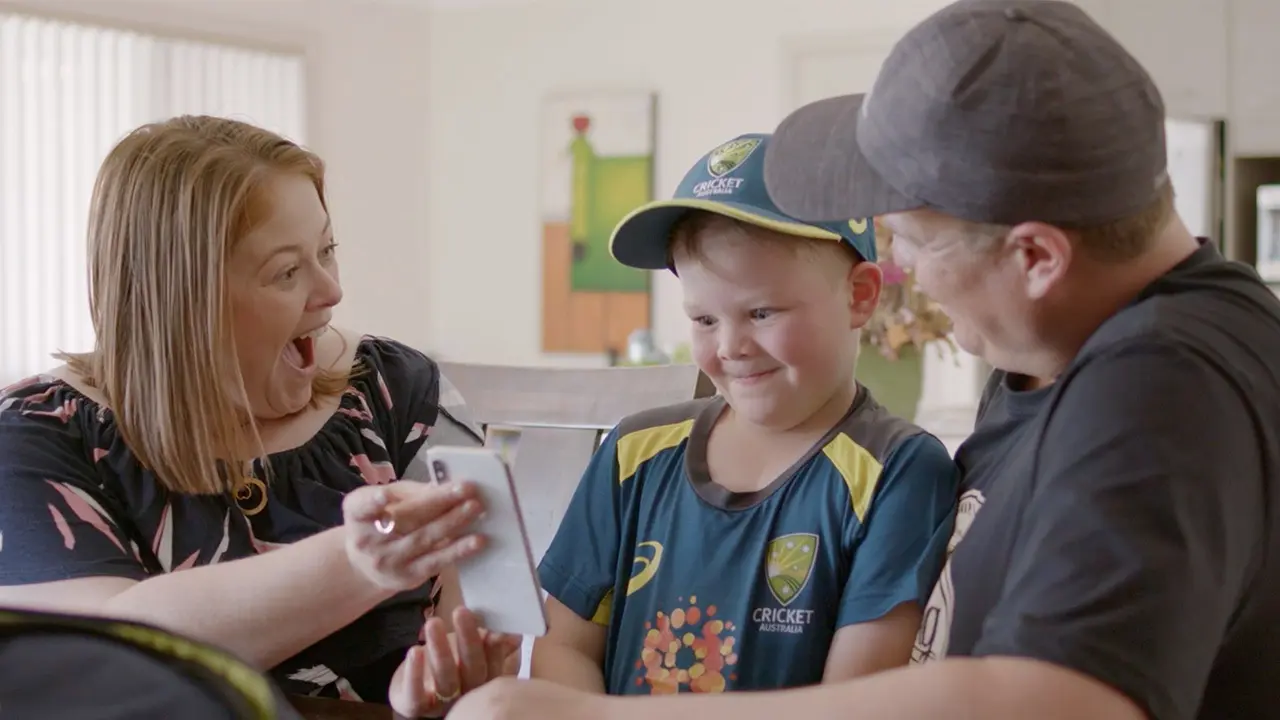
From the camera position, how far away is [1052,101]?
28.3 inches

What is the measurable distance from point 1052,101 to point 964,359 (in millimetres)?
4041

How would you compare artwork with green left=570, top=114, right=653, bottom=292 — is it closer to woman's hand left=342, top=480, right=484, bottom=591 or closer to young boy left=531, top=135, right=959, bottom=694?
young boy left=531, top=135, right=959, bottom=694

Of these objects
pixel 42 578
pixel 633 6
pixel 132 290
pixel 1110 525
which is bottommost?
pixel 42 578

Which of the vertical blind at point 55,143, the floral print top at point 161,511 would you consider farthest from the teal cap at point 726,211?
the vertical blind at point 55,143

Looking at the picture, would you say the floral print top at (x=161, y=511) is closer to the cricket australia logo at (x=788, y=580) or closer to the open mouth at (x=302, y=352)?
the open mouth at (x=302, y=352)

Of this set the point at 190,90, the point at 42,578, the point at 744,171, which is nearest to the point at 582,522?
the point at 744,171

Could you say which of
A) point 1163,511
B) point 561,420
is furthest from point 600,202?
point 1163,511

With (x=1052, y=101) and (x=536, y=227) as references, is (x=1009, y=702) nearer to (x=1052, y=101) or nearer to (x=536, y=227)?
(x=1052, y=101)

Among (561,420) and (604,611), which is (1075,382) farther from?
(561,420)

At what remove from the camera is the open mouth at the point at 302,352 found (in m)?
1.31

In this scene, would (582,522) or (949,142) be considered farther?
(582,522)

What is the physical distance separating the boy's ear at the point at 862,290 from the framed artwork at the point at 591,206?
402 cm

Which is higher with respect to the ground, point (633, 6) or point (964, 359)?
point (633, 6)

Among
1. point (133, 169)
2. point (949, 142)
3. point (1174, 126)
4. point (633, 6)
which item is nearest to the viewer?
point (949, 142)
